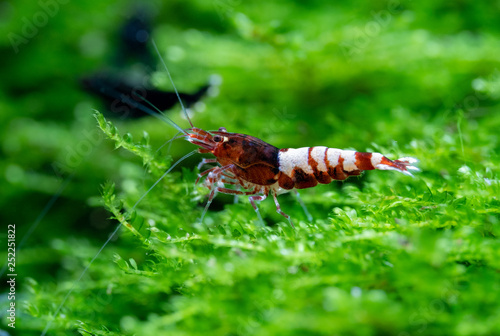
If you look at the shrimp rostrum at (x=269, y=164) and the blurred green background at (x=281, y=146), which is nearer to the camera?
the blurred green background at (x=281, y=146)

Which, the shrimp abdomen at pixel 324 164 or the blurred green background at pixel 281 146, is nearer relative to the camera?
the blurred green background at pixel 281 146

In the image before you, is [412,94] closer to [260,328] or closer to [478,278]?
[478,278]

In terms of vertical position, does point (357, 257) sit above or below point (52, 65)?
below

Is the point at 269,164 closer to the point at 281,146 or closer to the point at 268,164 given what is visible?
the point at 268,164

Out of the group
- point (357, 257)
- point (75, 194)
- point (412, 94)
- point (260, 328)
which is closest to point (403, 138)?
point (412, 94)

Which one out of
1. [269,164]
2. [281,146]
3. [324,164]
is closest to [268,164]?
[269,164]

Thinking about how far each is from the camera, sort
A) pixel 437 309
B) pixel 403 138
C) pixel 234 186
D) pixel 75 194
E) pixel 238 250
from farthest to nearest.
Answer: pixel 75 194
pixel 403 138
pixel 234 186
pixel 238 250
pixel 437 309
